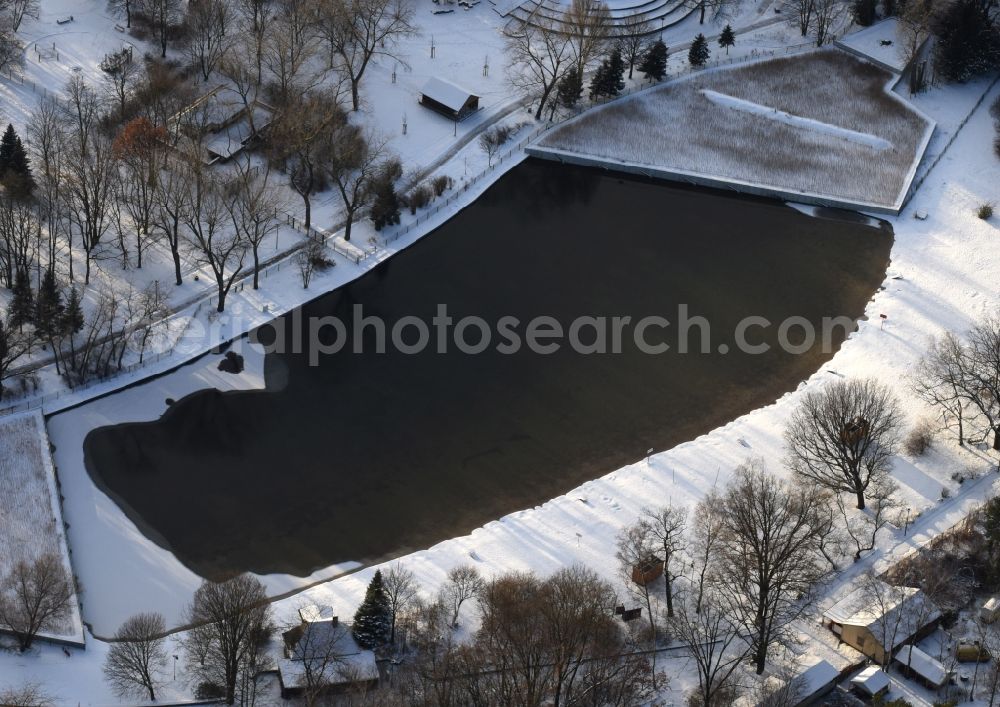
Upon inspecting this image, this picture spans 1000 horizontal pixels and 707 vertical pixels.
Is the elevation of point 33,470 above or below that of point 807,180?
below

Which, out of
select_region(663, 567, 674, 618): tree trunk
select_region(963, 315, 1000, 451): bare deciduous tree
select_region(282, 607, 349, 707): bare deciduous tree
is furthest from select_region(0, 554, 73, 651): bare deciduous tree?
select_region(963, 315, 1000, 451): bare deciduous tree

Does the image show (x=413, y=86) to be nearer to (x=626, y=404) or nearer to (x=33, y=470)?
(x=626, y=404)

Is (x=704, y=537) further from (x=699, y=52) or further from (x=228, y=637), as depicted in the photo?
(x=699, y=52)

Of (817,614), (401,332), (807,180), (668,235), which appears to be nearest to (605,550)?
(817,614)

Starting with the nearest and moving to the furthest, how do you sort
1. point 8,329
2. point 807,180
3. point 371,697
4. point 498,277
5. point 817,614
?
point 371,697, point 817,614, point 8,329, point 498,277, point 807,180

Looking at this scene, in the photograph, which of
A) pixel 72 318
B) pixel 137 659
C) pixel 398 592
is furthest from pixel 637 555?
pixel 72 318
